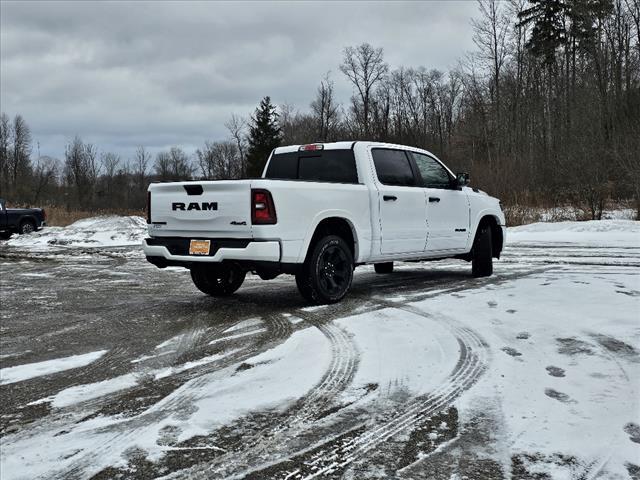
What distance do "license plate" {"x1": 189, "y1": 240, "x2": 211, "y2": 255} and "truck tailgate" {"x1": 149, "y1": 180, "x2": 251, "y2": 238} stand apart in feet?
0.27

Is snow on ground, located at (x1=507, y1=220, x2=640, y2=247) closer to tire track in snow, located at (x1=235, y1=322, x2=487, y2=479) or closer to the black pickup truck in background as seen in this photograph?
tire track in snow, located at (x1=235, y1=322, x2=487, y2=479)

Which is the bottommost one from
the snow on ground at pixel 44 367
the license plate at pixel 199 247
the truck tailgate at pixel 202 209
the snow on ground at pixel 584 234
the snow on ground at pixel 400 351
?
the snow on ground at pixel 44 367

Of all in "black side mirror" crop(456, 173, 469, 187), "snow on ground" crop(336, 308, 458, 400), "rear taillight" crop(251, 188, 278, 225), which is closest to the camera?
"snow on ground" crop(336, 308, 458, 400)

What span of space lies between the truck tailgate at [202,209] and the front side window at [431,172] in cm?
295

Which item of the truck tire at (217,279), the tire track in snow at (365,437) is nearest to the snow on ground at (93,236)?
the truck tire at (217,279)

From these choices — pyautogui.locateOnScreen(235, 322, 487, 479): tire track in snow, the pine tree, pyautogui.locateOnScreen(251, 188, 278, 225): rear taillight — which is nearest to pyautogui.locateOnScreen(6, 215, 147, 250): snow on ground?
pyautogui.locateOnScreen(251, 188, 278, 225): rear taillight

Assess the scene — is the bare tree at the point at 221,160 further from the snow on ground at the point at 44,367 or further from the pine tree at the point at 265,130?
the snow on ground at the point at 44,367

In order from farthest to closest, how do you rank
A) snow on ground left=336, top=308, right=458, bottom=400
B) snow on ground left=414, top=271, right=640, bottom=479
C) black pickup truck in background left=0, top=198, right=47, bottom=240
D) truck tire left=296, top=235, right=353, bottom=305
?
black pickup truck in background left=0, top=198, right=47, bottom=240
truck tire left=296, top=235, right=353, bottom=305
snow on ground left=336, top=308, right=458, bottom=400
snow on ground left=414, top=271, right=640, bottom=479

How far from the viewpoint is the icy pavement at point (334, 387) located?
8.43 ft

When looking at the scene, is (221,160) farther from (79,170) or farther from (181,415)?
(181,415)

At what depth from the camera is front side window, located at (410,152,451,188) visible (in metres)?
7.66

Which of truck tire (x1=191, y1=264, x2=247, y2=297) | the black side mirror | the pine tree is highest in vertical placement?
the pine tree

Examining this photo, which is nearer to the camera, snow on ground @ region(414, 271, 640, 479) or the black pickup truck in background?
snow on ground @ region(414, 271, 640, 479)

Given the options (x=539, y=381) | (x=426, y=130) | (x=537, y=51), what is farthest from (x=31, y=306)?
(x=426, y=130)
